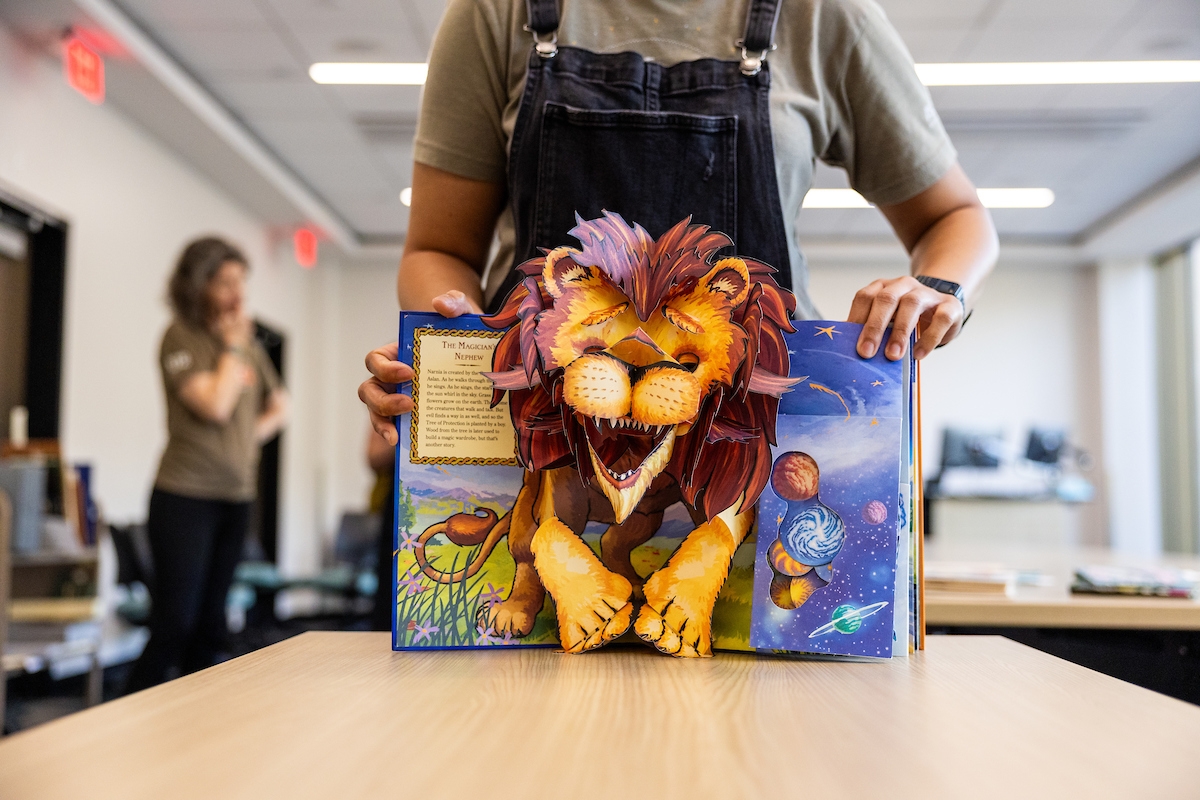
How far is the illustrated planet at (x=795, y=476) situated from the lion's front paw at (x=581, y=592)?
0.13 metres

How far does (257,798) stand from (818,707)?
277 mm

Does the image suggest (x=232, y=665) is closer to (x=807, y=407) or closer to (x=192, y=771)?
(x=192, y=771)

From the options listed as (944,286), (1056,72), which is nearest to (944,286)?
(944,286)

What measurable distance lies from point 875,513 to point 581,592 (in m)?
0.21

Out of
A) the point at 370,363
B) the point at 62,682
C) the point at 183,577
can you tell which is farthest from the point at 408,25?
the point at 370,363

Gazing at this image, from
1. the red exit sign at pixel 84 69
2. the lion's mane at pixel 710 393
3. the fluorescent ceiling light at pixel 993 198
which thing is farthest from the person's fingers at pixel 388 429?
the fluorescent ceiling light at pixel 993 198

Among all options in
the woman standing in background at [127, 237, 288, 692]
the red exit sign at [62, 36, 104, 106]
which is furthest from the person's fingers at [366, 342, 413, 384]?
the red exit sign at [62, 36, 104, 106]

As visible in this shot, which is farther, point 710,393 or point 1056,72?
point 1056,72

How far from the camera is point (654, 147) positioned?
2.69 feet

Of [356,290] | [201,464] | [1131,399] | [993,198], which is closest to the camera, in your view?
[201,464]

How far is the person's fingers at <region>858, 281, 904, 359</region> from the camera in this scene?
0.64 meters

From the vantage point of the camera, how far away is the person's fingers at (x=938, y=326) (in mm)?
687

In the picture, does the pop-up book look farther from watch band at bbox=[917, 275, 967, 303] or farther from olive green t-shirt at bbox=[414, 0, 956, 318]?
olive green t-shirt at bbox=[414, 0, 956, 318]

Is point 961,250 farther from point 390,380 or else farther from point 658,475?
point 390,380
